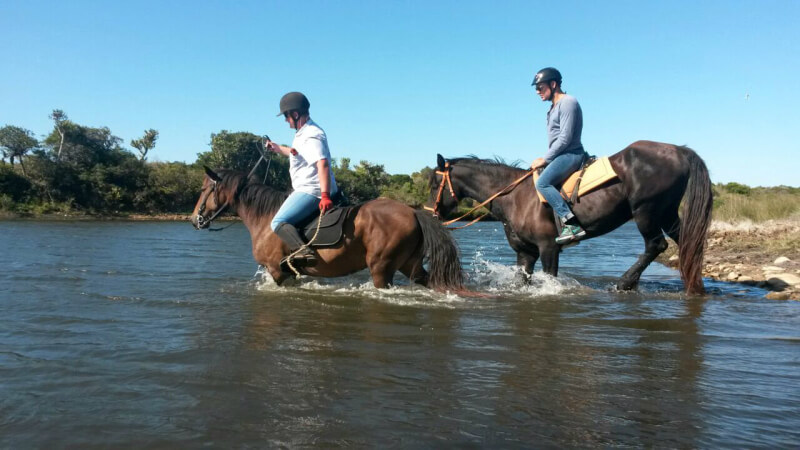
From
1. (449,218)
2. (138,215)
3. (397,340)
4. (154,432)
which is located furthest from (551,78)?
(138,215)

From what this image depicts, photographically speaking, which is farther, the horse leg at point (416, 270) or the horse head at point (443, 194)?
the horse head at point (443, 194)

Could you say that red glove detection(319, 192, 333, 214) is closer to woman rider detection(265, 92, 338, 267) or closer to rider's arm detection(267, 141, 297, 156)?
woman rider detection(265, 92, 338, 267)

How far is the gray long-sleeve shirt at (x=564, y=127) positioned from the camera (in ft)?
22.3

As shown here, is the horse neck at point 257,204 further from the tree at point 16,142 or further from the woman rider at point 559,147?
the tree at point 16,142

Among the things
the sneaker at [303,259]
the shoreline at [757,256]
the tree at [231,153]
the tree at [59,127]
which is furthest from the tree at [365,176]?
the sneaker at [303,259]

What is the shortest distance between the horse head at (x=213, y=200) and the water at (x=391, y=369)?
3.48 ft

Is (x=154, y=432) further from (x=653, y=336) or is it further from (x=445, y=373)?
(x=653, y=336)

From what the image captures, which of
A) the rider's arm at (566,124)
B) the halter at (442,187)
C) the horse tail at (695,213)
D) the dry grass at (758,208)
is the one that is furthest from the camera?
the dry grass at (758,208)

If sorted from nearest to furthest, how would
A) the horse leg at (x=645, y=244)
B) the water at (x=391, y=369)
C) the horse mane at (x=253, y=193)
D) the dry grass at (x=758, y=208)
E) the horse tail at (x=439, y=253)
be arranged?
the water at (x=391, y=369) < the horse tail at (x=439, y=253) < the horse leg at (x=645, y=244) < the horse mane at (x=253, y=193) < the dry grass at (x=758, y=208)

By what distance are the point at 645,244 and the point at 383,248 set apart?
12.6ft

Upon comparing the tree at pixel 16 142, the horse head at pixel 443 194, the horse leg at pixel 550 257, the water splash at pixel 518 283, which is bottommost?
the water splash at pixel 518 283

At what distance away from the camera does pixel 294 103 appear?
243 inches

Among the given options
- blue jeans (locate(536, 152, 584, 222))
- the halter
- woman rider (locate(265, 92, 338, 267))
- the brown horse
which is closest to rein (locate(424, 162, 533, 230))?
the halter

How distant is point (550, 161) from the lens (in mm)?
7062
